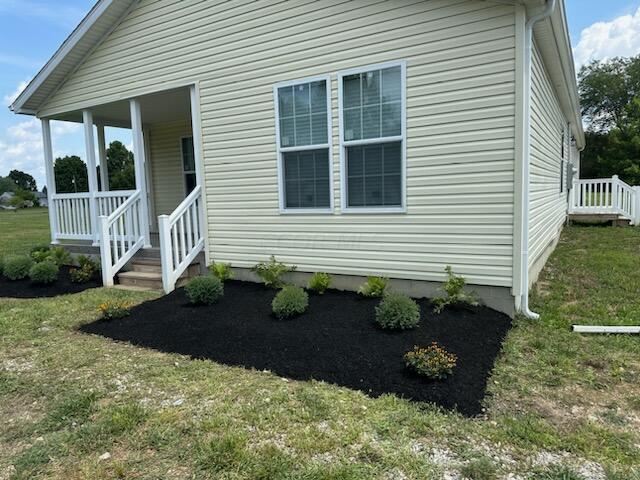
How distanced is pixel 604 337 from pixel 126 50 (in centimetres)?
803

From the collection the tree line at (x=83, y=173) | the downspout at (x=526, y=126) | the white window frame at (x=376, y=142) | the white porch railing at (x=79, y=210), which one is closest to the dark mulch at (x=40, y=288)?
the white porch railing at (x=79, y=210)

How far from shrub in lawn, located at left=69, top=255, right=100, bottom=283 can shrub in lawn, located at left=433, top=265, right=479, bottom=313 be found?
228 inches

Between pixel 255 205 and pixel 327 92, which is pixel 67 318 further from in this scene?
pixel 327 92

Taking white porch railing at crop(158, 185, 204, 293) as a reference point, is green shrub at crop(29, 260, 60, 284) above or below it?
below

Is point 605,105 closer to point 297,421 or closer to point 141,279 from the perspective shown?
point 141,279

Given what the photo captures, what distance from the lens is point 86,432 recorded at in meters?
2.67

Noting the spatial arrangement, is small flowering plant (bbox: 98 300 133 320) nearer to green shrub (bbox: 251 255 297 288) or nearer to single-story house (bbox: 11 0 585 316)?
single-story house (bbox: 11 0 585 316)

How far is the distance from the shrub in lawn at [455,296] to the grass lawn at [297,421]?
1.85 feet

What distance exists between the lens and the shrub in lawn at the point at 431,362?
125 inches

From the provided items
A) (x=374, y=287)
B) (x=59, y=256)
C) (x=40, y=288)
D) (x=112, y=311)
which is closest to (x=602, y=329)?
(x=374, y=287)

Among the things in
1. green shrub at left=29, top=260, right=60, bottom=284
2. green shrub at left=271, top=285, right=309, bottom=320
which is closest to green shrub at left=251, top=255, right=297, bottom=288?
green shrub at left=271, top=285, right=309, bottom=320

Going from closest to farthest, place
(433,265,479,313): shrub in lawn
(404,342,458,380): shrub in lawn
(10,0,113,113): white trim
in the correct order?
(404,342,458,380): shrub in lawn, (433,265,479,313): shrub in lawn, (10,0,113,113): white trim

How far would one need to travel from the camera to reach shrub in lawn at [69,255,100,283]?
23.4 ft

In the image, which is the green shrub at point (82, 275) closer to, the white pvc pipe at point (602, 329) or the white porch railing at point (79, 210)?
the white porch railing at point (79, 210)
